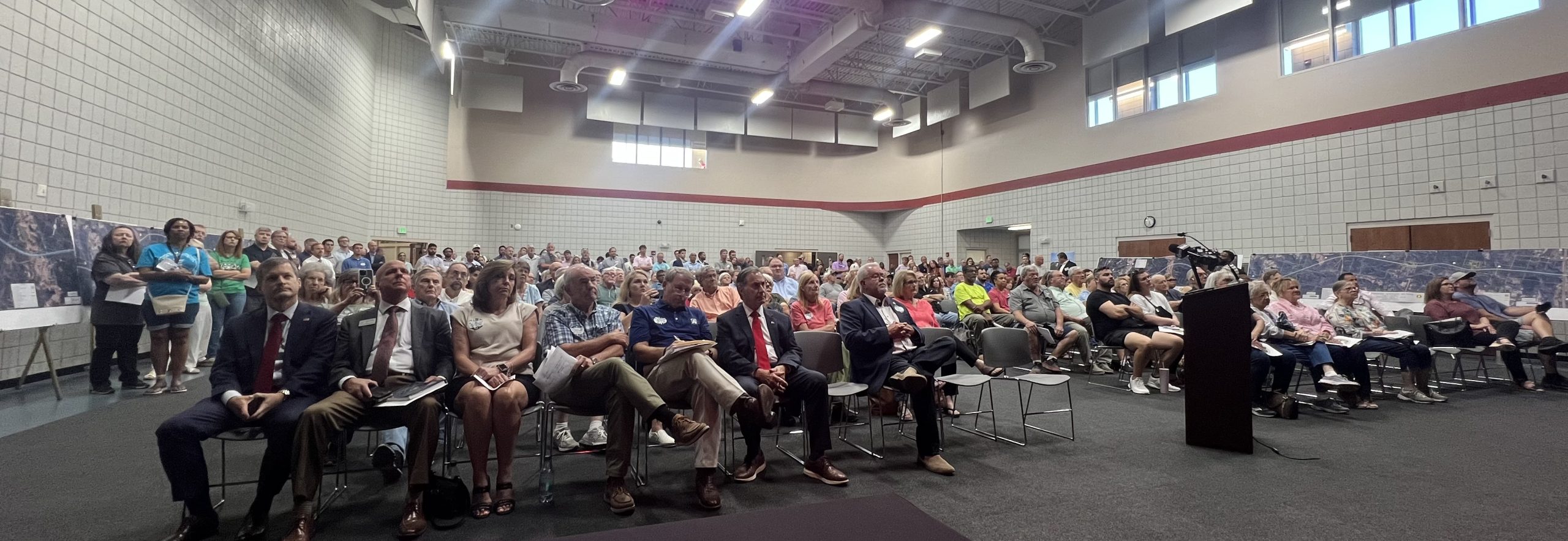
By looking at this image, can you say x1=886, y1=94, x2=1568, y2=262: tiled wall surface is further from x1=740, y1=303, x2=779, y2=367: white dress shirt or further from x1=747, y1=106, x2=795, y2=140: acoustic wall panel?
x1=740, y1=303, x2=779, y2=367: white dress shirt

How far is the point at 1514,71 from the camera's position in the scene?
692 centimetres

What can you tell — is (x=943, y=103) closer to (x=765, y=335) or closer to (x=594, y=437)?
(x=765, y=335)

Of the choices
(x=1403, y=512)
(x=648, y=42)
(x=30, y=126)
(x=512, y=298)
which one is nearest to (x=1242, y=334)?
(x=1403, y=512)

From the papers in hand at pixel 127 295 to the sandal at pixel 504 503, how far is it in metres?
4.34

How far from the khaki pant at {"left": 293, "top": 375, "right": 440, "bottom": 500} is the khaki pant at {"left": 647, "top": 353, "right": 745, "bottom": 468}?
96 cm

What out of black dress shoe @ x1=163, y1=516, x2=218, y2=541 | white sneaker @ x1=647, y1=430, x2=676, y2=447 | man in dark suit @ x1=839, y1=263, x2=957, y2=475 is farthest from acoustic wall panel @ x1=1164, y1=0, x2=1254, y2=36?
black dress shoe @ x1=163, y1=516, x2=218, y2=541

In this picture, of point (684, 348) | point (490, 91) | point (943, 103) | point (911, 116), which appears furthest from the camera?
point (911, 116)

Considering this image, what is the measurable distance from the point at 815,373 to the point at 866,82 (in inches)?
485

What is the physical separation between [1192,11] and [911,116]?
6.52 m

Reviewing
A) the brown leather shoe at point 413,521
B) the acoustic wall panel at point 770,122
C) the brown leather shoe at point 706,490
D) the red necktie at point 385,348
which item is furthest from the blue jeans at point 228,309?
the acoustic wall panel at point 770,122

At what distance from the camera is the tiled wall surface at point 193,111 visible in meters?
4.53

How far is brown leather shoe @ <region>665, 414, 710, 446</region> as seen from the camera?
8.48 feet

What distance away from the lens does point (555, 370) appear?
2.77 meters

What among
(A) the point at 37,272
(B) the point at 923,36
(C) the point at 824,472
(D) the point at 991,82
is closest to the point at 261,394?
(C) the point at 824,472
